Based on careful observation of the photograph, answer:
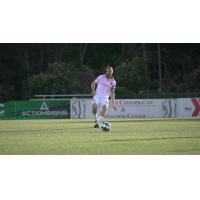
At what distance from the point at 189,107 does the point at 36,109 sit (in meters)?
8.52

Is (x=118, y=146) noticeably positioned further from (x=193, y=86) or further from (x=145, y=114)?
(x=193, y=86)

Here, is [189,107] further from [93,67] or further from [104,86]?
[93,67]

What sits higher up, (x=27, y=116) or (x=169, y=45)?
(x=169, y=45)

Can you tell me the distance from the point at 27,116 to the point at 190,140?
75.3 ft

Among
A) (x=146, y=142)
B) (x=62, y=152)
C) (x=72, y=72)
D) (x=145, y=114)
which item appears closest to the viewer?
(x=62, y=152)

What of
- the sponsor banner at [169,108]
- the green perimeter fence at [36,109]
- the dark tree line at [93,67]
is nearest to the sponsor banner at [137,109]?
the sponsor banner at [169,108]

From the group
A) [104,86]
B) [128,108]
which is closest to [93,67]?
[128,108]

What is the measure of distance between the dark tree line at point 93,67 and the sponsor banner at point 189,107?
4864 millimetres

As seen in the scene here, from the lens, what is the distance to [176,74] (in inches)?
2042

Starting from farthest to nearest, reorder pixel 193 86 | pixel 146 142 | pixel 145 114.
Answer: pixel 193 86
pixel 145 114
pixel 146 142

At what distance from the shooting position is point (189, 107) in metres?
35.5

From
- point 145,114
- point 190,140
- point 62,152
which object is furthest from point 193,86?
point 62,152

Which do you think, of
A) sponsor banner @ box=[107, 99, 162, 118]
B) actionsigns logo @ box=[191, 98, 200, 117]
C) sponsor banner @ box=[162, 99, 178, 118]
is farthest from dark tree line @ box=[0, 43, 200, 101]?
actionsigns logo @ box=[191, 98, 200, 117]

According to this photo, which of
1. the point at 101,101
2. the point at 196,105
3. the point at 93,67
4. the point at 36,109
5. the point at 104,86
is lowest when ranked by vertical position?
the point at 36,109
